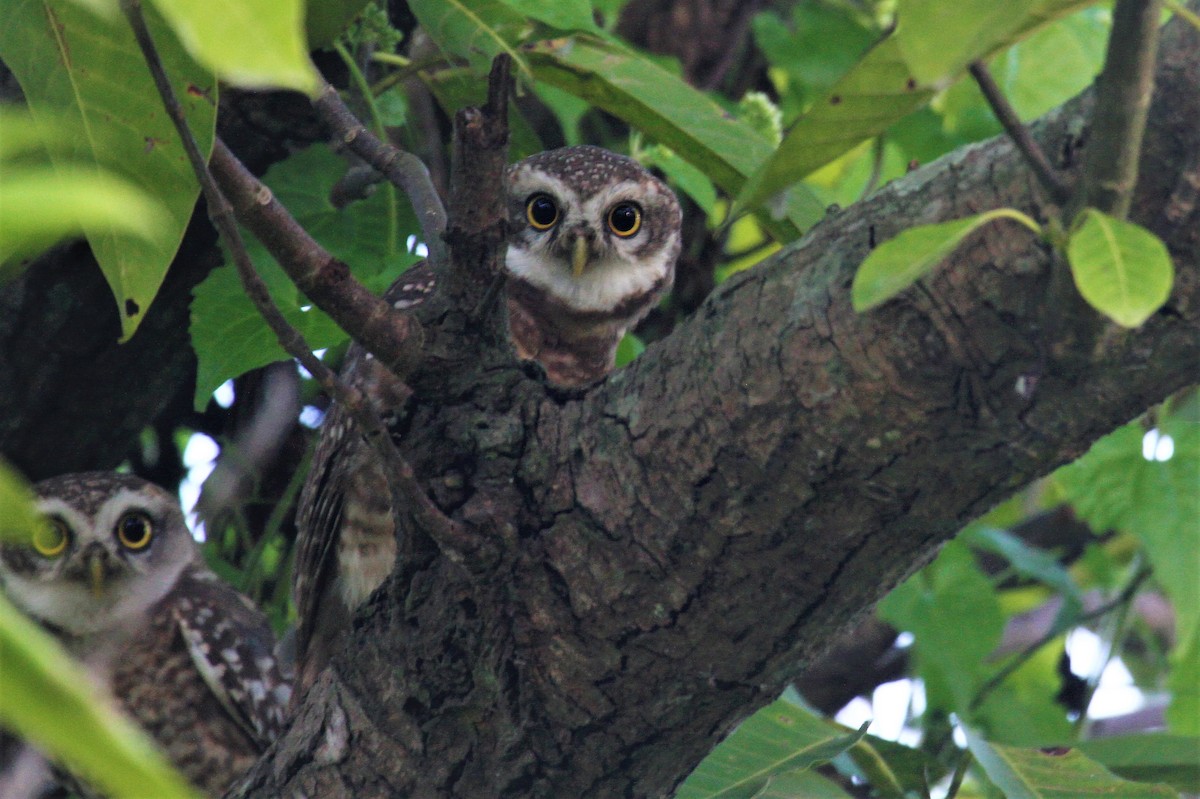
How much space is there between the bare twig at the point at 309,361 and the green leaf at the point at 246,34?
908 mm

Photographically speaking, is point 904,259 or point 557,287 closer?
point 904,259

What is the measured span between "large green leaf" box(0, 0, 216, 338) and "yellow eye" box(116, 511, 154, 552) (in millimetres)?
2007

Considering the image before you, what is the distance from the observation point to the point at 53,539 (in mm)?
3494

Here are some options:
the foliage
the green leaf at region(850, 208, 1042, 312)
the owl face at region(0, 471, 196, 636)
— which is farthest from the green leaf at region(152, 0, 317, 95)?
the owl face at region(0, 471, 196, 636)

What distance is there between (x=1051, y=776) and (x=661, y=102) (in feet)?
3.95

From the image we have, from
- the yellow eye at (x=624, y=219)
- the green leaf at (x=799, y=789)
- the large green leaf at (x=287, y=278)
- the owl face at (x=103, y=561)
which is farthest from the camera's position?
the owl face at (x=103, y=561)

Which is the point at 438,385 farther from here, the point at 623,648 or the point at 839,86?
the point at 839,86

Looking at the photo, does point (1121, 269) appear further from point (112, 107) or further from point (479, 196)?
point (112, 107)

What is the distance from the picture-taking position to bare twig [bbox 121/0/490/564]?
4.61 ft

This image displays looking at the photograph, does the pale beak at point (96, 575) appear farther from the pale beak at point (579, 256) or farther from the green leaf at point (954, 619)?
the green leaf at point (954, 619)

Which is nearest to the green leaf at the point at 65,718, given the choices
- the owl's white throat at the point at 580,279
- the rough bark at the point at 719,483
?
the rough bark at the point at 719,483

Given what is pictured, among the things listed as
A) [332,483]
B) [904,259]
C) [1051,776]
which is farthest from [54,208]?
[332,483]

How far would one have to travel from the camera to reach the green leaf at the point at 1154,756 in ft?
7.97

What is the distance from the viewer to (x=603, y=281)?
124 inches
